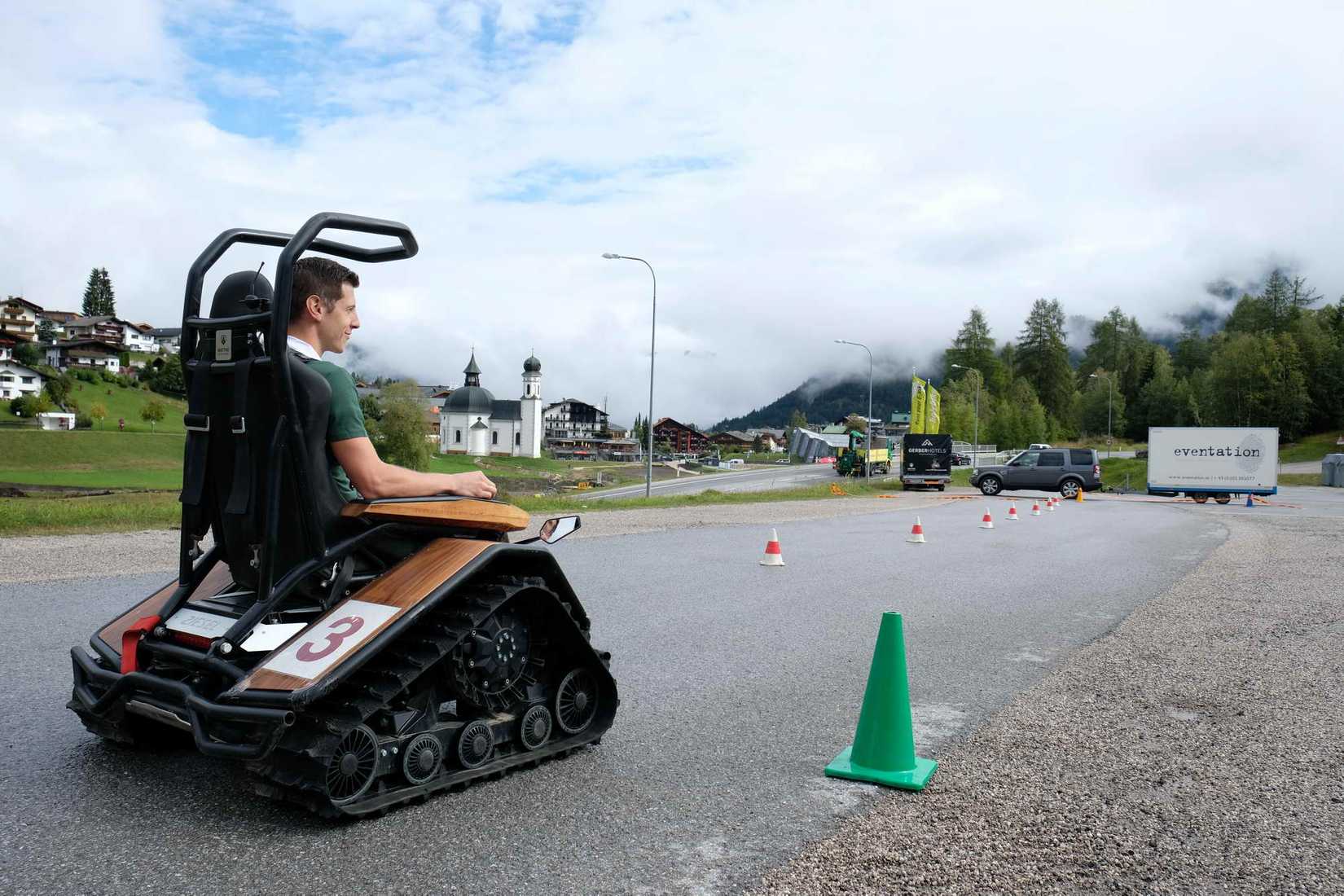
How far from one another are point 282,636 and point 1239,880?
3.45m

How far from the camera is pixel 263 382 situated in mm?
3506

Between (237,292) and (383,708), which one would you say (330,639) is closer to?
(383,708)

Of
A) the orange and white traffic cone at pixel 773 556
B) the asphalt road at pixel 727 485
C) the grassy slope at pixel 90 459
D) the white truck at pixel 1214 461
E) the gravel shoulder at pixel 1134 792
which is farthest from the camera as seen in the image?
the grassy slope at pixel 90 459

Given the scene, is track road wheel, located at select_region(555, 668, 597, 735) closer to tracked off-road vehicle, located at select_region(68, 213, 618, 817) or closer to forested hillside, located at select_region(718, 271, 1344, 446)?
tracked off-road vehicle, located at select_region(68, 213, 618, 817)

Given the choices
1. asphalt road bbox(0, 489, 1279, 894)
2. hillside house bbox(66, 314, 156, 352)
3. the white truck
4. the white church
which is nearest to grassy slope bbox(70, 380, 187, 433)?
hillside house bbox(66, 314, 156, 352)

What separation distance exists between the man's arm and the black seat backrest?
0.08 meters

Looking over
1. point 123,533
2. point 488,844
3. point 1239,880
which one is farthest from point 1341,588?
point 123,533

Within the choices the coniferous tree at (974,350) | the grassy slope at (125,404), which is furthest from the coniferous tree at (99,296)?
the coniferous tree at (974,350)

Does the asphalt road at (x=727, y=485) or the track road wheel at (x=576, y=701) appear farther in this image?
the asphalt road at (x=727, y=485)

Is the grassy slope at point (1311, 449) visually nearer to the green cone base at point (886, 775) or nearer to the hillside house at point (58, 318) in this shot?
the green cone base at point (886, 775)

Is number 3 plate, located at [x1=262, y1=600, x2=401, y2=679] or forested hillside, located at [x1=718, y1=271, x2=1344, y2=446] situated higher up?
forested hillside, located at [x1=718, y1=271, x2=1344, y2=446]

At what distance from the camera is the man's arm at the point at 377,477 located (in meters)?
3.67

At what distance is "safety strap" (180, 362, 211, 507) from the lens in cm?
361

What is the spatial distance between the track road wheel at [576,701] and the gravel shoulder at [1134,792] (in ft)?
3.78
